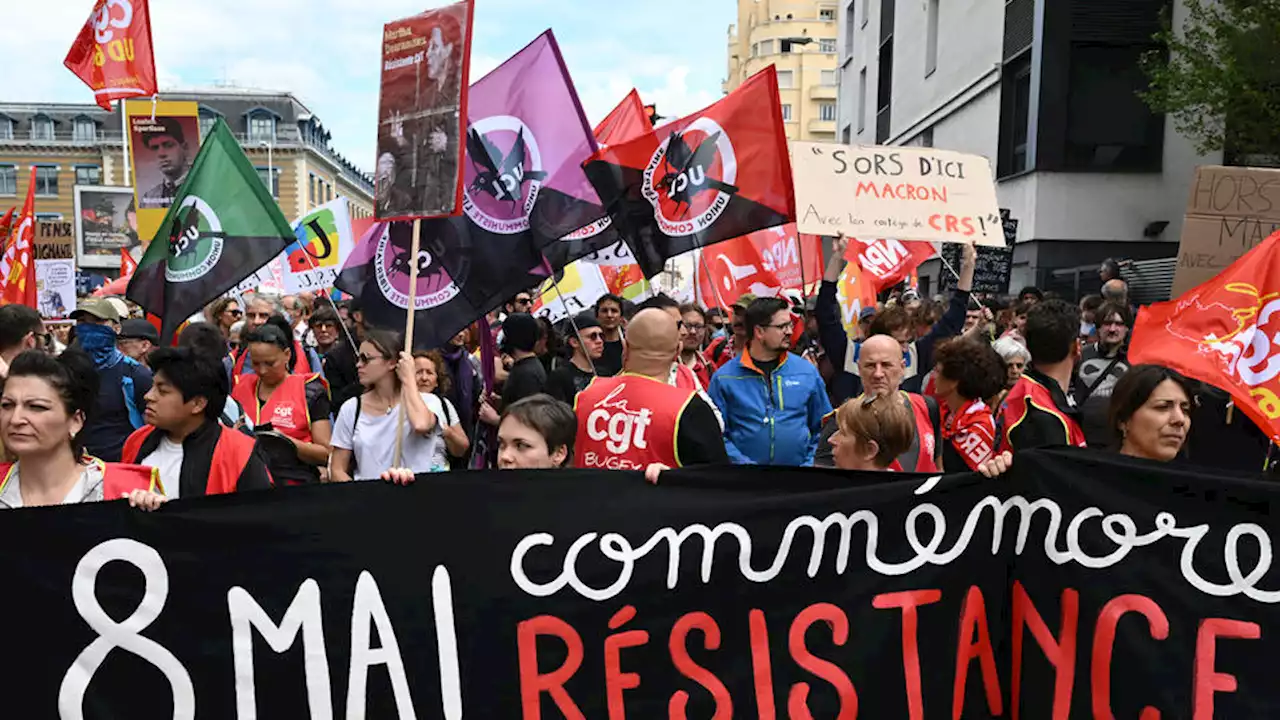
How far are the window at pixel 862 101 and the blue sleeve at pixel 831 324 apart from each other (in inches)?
1337

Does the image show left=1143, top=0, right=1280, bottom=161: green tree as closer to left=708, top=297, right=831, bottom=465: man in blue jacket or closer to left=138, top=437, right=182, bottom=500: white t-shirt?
left=708, top=297, right=831, bottom=465: man in blue jacket

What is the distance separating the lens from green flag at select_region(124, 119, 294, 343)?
6336 millimetres

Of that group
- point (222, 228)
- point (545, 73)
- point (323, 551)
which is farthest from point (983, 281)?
point (323, 551)

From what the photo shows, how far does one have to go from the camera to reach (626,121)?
8203mm

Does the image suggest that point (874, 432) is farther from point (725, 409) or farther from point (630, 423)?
point (725, 409)

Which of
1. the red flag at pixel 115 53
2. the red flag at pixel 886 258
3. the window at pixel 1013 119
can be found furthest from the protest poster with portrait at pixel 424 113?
the window at pixel 1013 119

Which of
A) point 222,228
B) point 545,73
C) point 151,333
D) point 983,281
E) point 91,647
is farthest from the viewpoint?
point 983,281

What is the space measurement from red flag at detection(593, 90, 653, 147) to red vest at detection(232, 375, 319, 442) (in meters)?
3.27

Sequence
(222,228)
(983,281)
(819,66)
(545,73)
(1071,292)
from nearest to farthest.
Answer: (545,73) → (222,228) → (983,281) → (1071,292) → (819,66)

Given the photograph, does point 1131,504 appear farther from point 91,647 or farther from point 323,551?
point 91,647

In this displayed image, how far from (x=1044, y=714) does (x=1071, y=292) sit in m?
18.5

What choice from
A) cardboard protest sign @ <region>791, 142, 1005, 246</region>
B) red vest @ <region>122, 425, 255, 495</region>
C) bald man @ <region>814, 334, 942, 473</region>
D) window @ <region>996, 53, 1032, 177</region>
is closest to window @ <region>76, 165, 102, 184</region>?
window @ <region>996, 53, 1032, 177</region>

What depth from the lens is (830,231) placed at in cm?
742

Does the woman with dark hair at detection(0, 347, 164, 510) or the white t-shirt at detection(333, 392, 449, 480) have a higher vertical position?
the woman with dark hair at detection(0, 347, 164, 510)
